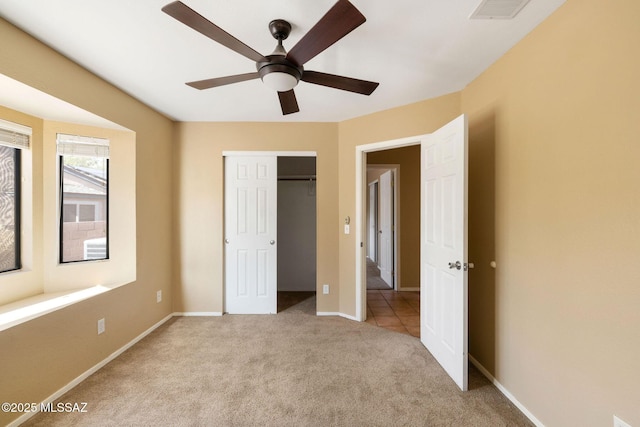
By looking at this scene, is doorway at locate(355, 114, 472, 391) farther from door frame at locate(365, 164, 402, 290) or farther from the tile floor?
door frame at locate(365, 164, 402, 290)

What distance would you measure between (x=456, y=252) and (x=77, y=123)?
353cm

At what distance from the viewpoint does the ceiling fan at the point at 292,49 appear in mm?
1094

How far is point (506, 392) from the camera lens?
185 cm

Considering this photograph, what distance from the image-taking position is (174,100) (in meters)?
2.67

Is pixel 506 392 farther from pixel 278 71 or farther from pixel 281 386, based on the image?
pixel 278 71

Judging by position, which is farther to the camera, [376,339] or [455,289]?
[376,339]

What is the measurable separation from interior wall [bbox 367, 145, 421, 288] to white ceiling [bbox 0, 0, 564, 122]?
6.43 ft

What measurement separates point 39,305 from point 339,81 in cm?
273

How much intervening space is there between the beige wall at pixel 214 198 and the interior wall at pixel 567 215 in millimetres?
1742

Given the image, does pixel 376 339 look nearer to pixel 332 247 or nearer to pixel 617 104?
pixel 332 247

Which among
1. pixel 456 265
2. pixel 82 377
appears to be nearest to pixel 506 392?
pixel 456 265

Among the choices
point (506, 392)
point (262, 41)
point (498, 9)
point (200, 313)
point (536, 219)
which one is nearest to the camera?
point (498, 9)

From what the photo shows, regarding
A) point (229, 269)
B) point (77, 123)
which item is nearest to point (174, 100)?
point (77, 123)

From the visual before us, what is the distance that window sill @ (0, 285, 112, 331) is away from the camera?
169 centimetres
